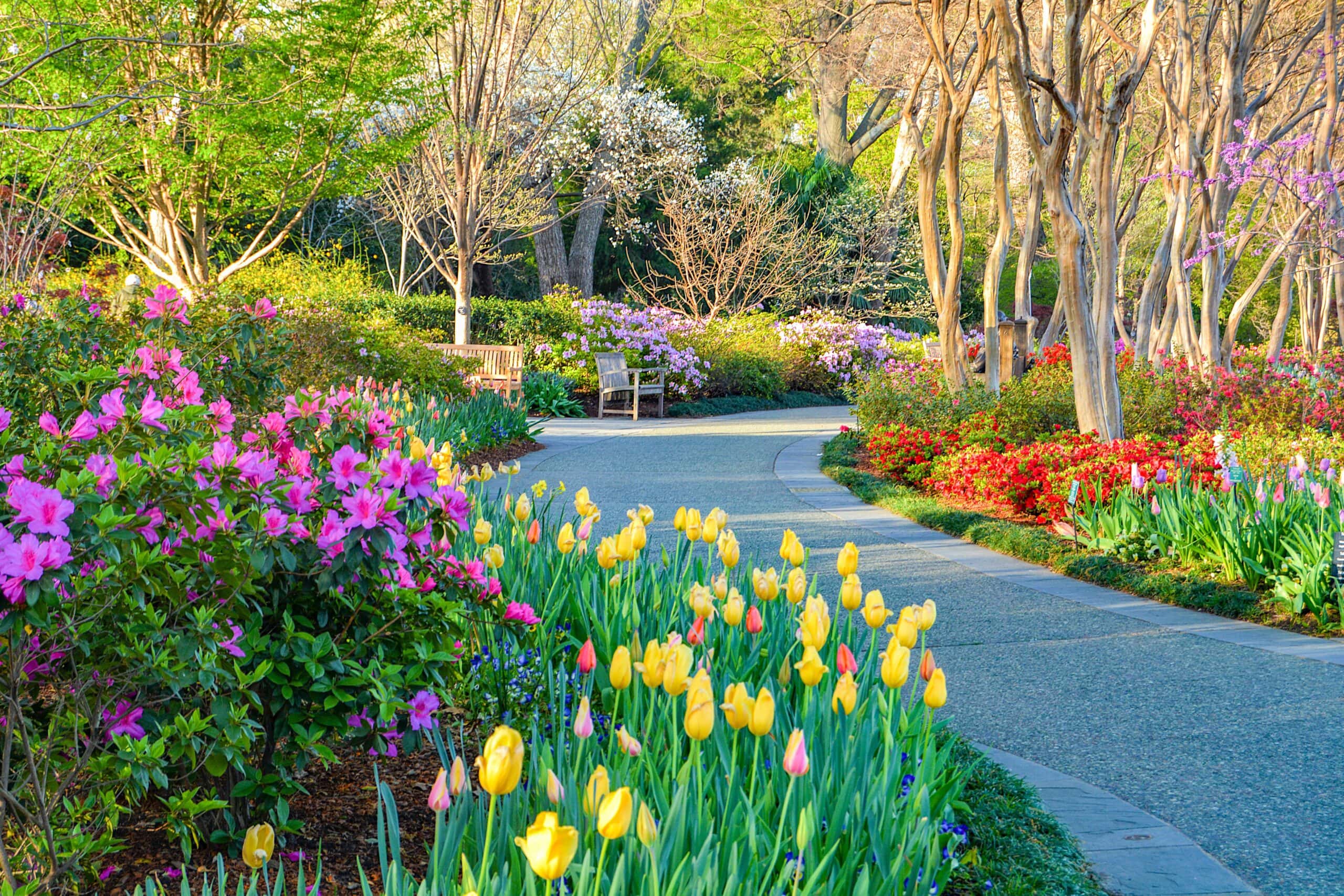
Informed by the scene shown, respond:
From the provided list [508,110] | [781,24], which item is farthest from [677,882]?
[508,110]

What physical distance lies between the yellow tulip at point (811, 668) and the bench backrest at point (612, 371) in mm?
14073

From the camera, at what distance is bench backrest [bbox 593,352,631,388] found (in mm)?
16328

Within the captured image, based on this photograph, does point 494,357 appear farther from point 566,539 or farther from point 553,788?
point 553,788

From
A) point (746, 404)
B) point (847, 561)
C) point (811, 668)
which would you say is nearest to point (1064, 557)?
point (847, 561)

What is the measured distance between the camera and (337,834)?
2.58 metres

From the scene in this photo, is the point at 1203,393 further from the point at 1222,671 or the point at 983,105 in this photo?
the point at 983,105

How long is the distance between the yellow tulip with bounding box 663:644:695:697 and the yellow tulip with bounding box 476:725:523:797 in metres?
0.47

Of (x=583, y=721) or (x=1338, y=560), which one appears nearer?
(x=583, y=721)

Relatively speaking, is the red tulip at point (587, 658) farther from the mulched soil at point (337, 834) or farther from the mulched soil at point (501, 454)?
the mulched soil at point (501, 454)

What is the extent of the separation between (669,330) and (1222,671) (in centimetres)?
1517

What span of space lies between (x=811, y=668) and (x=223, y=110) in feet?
37.7

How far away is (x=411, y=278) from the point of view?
2505 centimetres

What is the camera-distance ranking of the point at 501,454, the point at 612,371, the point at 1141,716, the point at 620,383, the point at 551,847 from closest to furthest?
the point at 551,847 → the point at 1141,716 → the point at 501,454 → the point at 612,371 → the point at 620,383

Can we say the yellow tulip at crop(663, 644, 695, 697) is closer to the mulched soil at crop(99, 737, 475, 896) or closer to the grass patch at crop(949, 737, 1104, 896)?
the mulched soil at crop(99, 737, 475, 896)
